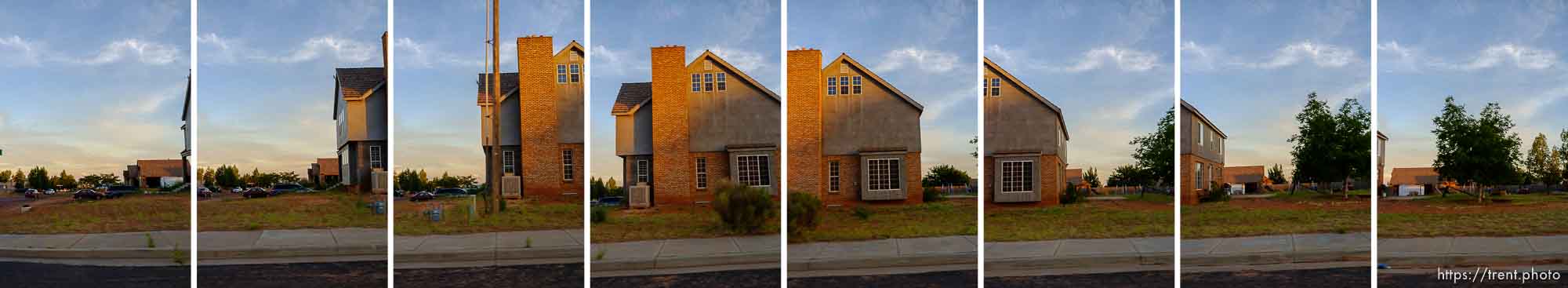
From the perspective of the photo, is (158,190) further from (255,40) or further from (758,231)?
(758,231)

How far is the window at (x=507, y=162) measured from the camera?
4.70 m

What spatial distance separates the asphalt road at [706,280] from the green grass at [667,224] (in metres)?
0.21

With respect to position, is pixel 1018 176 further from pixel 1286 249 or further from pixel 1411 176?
pixel 1411 176

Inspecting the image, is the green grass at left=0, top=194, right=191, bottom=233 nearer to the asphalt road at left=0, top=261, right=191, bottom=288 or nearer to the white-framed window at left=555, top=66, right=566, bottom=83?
the asphalt road at left=0, top=261, right=191, bottom=288

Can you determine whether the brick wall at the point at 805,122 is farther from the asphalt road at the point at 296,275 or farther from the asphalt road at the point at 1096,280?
the asphalt road at the point at 296,275

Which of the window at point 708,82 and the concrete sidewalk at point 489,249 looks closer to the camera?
the window at point 708,82

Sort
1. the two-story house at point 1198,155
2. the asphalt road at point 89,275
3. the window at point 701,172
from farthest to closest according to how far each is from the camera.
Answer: the two-story house at point 1198,155
the window at point 701,172
the asphalt road at point 89,275

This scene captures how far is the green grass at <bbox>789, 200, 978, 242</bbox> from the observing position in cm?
466

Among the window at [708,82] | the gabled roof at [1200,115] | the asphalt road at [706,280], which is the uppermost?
the window at [708,82]

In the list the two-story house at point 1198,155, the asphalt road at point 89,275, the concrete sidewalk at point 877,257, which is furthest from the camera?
the two-story house at point 1198,155

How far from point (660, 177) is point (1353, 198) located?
3875 millimetres

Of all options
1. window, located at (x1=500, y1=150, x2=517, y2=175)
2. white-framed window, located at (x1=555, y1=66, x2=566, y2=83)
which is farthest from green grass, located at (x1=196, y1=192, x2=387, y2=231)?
white-framed window, located at (x1=555, y1=66, x2=566, y2=83)

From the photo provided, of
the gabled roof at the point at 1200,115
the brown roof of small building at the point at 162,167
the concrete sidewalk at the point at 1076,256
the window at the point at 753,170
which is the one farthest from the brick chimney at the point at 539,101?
the gabled roof at the point at 1200,115

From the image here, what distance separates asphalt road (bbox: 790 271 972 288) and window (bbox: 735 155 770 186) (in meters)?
0.58
